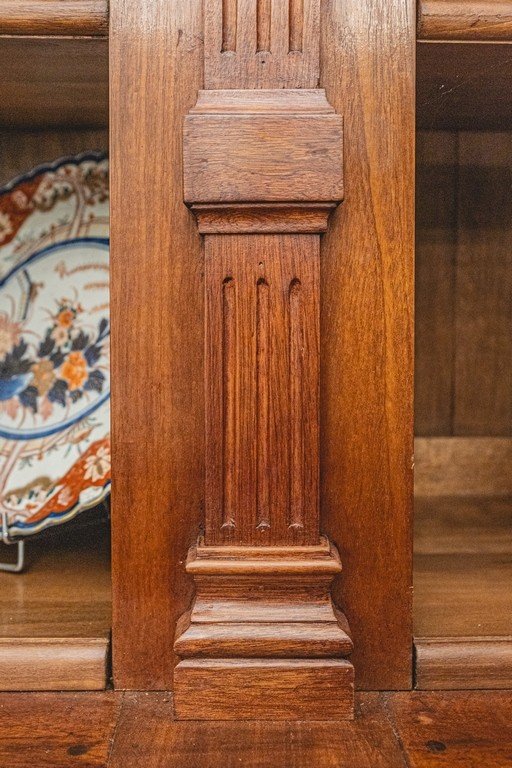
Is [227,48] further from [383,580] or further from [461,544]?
[461,544]

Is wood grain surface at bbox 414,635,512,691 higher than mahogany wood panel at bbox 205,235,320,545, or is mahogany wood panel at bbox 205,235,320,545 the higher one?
mahogany wood panel at bbox 205,235,320,545

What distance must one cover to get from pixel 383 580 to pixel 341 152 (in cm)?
38

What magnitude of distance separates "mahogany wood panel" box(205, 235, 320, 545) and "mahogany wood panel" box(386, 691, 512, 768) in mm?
165

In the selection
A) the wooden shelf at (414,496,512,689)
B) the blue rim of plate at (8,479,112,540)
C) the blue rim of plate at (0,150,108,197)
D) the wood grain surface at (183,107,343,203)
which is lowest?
the wooden shelf at (414,496,512,689)

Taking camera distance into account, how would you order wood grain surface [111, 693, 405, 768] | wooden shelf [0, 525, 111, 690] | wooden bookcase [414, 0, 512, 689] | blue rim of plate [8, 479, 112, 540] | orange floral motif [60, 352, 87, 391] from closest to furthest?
wood grain surface [111, 693, 405, 768], wooden shelf [0, 525, 111, 690], blue rim of plate [8, 479, 112, 540], orange floral motif [60, 352, 87, 391], wooden bookcase [414, 0, 512, 689]

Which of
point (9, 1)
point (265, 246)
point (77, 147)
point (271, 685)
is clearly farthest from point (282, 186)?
point (77, 147)

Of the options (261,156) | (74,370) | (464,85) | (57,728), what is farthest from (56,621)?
Answer: (464,85)

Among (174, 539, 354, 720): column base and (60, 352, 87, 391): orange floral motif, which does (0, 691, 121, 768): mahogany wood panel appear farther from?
(60, 352, 87, 391): orange floral motif

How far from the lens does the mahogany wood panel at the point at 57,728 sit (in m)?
0.51

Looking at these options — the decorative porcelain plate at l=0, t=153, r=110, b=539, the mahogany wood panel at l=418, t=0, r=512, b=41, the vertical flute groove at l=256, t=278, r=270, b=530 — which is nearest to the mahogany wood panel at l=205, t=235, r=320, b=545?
the vertical flute groove at l=256, t=278, r=270, b=530

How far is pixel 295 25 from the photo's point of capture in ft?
1.94

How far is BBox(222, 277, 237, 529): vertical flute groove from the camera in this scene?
59 cm

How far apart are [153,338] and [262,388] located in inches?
4.3

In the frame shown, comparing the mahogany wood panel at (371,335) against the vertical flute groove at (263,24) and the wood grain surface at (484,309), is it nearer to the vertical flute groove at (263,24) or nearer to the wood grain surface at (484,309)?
the vertical flute groove at (263,24)
